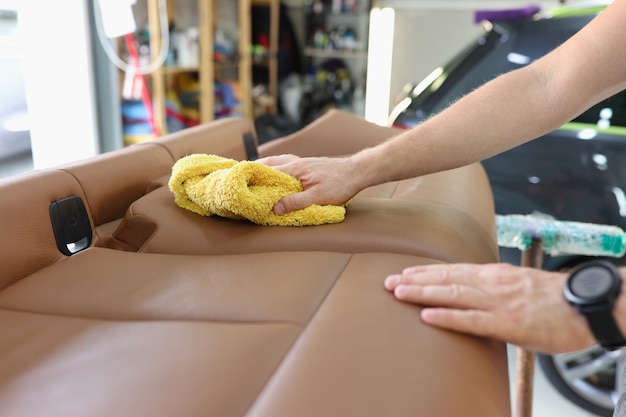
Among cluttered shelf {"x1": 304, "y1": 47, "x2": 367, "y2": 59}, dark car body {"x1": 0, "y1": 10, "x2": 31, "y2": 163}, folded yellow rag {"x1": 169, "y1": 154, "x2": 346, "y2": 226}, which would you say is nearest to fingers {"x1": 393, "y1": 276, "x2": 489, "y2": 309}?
folded yellow rag {"x1": 169, "y1": 154, "x2": 346, "y2": 226}

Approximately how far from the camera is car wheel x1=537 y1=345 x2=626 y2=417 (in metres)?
1.72

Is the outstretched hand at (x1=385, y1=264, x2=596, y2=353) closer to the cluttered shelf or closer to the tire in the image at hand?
the tire

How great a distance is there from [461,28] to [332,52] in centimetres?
108

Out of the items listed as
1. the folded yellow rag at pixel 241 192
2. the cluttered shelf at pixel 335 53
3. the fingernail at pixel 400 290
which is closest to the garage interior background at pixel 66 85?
the folded yellow rag at pixel 241 192

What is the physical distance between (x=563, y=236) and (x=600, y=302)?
0.78m

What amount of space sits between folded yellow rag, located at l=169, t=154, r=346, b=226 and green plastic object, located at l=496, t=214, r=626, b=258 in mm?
587

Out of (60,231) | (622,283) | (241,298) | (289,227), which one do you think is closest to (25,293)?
(60,231)

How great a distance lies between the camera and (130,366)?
1.66 feet

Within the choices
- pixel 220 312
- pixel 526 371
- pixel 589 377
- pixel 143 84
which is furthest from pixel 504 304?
pixel 143 84

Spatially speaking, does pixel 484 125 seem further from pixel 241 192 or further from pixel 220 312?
pixel 220 312

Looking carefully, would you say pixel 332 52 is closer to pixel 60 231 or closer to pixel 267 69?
pixel 267 69

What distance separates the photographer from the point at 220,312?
598 millimetres

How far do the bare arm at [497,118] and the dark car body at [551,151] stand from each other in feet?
3.02

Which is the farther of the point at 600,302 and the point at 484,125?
the point at 484,125
